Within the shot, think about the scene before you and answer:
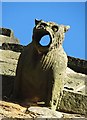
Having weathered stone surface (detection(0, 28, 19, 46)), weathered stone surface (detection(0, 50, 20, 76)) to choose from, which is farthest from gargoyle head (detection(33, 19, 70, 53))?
weathered stone surface (detection(0, 28, 19, 46))

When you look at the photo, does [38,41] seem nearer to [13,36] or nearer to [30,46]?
[30,46]

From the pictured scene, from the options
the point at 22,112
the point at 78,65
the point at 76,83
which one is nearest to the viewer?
the point at 22,112

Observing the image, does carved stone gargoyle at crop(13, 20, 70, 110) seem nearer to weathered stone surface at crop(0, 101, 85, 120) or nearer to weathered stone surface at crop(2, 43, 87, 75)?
weathered stone surface at crop(0, 101, 85, 120)

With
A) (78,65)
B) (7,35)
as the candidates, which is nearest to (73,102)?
(78,65)

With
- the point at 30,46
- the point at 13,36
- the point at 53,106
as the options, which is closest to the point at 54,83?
the point at 53,106

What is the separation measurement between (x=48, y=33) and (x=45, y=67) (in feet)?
1.25

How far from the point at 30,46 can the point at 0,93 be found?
2.40 feet

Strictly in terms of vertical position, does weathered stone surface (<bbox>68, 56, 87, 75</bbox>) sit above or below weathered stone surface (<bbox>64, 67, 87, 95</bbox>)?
above

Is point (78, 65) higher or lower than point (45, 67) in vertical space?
higher

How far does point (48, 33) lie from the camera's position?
3.94 metres

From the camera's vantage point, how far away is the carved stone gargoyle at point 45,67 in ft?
13.1

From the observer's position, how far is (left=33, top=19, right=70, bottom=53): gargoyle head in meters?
3.93

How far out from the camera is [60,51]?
4.14 meters

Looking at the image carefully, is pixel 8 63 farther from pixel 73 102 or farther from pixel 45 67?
pixel 45 67
